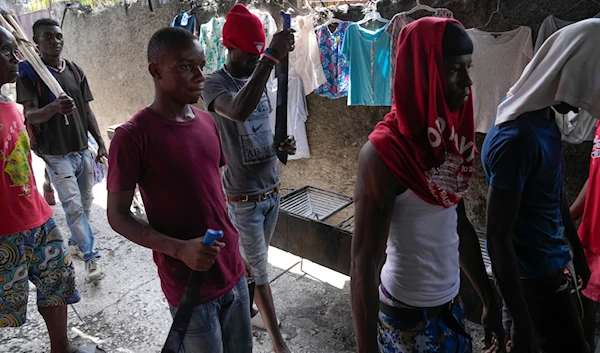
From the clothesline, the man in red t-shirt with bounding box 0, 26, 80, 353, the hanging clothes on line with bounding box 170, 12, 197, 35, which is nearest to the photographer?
the man in red t-shirt with bounding box 0, 26, 80, 353

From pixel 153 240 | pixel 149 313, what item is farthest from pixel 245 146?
pixel 149 313

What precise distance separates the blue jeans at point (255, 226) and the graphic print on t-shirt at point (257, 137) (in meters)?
0.28

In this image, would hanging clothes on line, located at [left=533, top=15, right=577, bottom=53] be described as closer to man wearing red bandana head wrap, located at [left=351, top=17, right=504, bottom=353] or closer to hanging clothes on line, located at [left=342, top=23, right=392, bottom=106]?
hanging clothes on line, located at [left=342, top=23, right=392, bottom=106]

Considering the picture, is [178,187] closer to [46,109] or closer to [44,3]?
[46,109]

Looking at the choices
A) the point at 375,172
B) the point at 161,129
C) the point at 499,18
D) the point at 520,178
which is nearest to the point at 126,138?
the point at 161,129

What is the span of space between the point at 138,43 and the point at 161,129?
5809 mm

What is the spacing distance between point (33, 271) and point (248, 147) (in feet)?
4.92

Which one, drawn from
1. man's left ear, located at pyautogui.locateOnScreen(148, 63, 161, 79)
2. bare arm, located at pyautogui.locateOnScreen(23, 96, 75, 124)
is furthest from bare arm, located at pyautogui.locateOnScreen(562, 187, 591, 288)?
bare arm, located at pyautogui.locateOnScreen(23, 96, 75, 124)

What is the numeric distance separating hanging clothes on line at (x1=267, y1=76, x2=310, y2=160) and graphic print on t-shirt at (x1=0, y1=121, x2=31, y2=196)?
2541 mm

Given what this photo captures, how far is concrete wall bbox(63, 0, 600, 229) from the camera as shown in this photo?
3279mm

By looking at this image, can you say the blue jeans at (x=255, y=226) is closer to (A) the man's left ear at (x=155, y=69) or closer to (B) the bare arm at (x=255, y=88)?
(B) the bare arm at (x=255, y=88)

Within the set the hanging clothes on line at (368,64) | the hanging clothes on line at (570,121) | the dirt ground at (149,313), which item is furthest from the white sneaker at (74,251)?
the hanging clothes on line at (570,121)

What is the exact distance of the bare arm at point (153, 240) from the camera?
1433 mm

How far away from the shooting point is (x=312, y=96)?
477 centimetres
